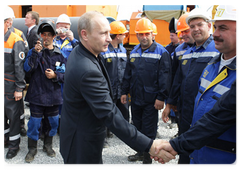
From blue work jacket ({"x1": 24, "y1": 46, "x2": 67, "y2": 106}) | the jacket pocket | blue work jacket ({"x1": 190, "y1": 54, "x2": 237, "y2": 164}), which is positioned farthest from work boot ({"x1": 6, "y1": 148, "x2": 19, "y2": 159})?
blue work jacket ({"x1": 190, "y1": 54, "x2": 237, "y2": 164})

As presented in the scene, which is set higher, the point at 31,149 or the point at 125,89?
the point at 125,89

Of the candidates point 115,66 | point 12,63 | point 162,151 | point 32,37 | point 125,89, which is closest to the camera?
point 162,151

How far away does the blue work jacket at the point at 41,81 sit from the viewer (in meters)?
3.67

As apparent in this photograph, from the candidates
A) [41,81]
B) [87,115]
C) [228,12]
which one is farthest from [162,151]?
[41,81]

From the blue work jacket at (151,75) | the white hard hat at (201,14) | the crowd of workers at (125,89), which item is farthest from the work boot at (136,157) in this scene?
the white hard hat at (201,14)

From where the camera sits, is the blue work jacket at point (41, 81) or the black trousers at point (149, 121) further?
the black trousers at point (149, 121)

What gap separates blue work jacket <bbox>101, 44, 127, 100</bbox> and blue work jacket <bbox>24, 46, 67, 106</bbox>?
1002 millimetres

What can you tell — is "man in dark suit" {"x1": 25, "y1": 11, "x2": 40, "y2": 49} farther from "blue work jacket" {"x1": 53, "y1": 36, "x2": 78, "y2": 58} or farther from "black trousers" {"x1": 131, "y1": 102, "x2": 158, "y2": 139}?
"black trousers" {"x1": 131, "y1": 102, "x2": 158, "y2": 139}

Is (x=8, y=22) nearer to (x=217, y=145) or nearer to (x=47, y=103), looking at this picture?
(x=47, y=103)

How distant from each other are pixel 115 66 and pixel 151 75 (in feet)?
3.02

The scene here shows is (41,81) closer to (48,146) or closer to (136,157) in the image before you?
(48,146)

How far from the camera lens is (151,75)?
12.4ft

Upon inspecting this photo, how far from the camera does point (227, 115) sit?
1683mm

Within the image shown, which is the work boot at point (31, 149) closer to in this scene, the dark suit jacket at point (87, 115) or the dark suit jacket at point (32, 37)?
the dark suit jacket at point (87, 115)
